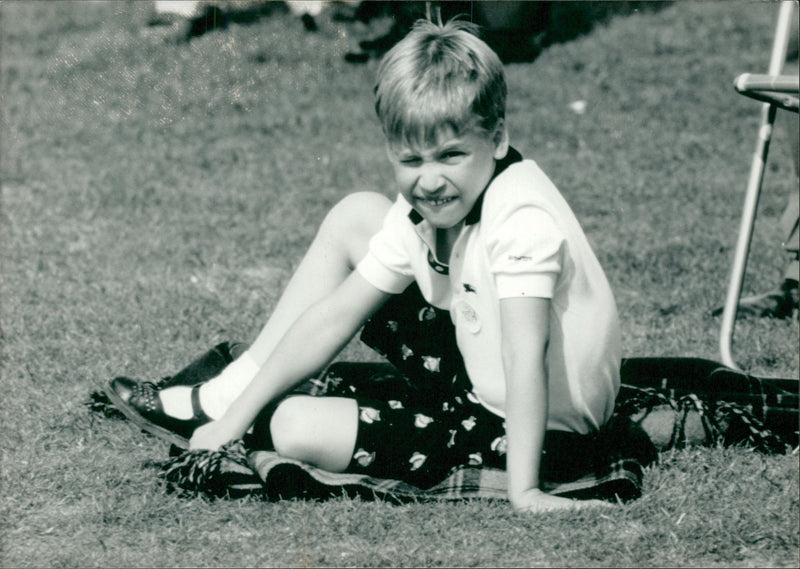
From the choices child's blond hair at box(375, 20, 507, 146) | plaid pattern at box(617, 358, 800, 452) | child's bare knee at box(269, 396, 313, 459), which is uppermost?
child's blond hair at box(375, 20, 507, 146)

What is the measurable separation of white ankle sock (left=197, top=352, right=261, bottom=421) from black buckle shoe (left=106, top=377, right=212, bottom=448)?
0.02 meters

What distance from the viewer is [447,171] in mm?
2471

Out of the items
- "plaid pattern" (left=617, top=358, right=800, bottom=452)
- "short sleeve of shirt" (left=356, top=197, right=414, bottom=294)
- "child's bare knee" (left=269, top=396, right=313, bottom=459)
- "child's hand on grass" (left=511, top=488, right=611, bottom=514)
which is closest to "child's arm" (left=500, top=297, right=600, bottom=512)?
"child's hand on grass" (left=511, top=488, right=611, bottom=514)

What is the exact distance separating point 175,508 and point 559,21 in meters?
6.38

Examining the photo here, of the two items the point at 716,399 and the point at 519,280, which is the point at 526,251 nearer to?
the point at 519,280

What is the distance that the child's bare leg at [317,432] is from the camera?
262cm

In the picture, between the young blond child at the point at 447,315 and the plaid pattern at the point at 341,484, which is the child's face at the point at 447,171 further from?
the plaid pattern at the point at 341,484

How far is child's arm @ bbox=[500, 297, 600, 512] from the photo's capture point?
2408mm

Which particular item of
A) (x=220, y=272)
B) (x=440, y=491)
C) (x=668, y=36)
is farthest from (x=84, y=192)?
(x=668, y=36)

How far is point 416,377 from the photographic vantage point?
288 cm

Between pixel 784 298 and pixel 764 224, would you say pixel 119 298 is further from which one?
pixel 764 224

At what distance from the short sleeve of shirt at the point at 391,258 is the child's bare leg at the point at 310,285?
0.21 metres

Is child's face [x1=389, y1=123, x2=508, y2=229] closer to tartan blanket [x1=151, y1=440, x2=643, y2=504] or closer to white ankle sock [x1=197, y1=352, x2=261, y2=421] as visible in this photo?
tartan blanket [x1=151, y1=440, x2=643, y2=504]

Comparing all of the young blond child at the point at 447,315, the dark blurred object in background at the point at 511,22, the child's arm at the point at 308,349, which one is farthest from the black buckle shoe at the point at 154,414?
the dark blurred object in background at the point at 511,22
